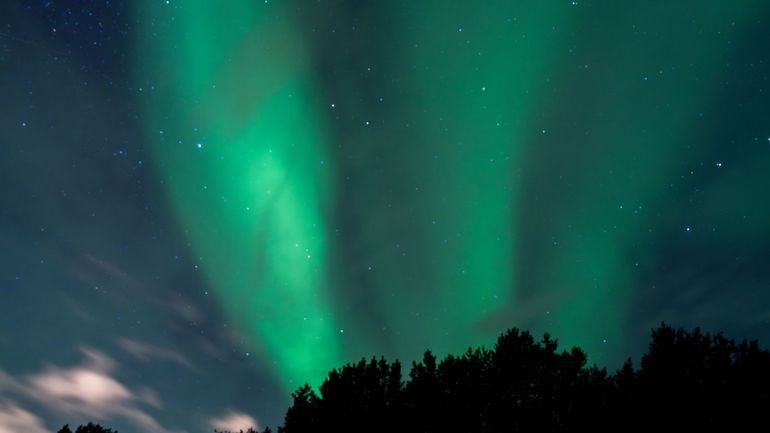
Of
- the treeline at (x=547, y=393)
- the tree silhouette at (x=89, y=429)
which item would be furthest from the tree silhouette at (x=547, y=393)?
the tree silhouette at (x=89, y=429)

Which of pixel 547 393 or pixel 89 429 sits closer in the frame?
pixel 547 393

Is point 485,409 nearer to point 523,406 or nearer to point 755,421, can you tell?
point 523,406

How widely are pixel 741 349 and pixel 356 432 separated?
16.6 m

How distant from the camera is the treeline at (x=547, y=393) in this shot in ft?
48.1

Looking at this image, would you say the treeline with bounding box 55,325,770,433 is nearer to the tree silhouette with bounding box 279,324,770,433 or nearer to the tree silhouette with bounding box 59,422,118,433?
the tree silhouette with bounding box 279,324,770,433

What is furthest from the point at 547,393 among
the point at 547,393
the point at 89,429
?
the point at 89,429

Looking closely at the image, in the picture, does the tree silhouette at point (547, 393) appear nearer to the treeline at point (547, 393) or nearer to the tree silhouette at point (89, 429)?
the treeline at point (547, 393)

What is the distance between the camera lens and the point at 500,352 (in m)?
23.1

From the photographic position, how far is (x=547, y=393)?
2094cm

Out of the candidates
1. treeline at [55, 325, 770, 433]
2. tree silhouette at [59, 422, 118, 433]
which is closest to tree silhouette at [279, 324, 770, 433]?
treeline at [55, 325, 770, 433]

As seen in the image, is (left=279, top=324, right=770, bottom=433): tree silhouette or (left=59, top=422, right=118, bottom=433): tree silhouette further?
A: (left=59, top=422, right=118, bottom=433): tree silhouette

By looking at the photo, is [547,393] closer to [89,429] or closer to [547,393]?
[547,393]

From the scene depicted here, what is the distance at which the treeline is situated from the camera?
14672 mm

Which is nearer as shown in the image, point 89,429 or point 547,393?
point 547,393
